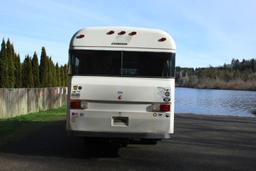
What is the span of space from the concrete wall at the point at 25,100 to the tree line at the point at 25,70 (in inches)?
66.1

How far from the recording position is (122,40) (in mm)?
12398

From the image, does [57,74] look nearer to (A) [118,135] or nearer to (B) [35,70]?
(B) [35,70]

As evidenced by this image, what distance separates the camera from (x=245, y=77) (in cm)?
14325

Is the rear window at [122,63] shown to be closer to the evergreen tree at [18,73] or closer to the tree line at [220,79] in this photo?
the evergreen tree at [18,73]

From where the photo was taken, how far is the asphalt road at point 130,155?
11.2 meters

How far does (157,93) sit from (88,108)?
1567 mm

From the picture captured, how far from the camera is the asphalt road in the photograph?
36.6 ft

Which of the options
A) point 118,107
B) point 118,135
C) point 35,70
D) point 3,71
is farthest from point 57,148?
point 35,70

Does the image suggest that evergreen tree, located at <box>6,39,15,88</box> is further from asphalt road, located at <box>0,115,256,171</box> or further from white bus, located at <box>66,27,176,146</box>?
white bus, located at <box>66,27,176,146</box>

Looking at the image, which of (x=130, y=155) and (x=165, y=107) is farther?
(x=130, y=155)

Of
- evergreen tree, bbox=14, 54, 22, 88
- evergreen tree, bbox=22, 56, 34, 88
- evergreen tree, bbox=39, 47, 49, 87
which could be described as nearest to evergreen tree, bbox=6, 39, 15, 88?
evergreen tree, bbox=14, 54, 22, 88

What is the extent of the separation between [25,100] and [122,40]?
16.7 m

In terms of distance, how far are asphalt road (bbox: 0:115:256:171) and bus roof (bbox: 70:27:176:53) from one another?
2548 mm

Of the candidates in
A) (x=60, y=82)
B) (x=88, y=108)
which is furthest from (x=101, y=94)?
(x=60, y=82)
